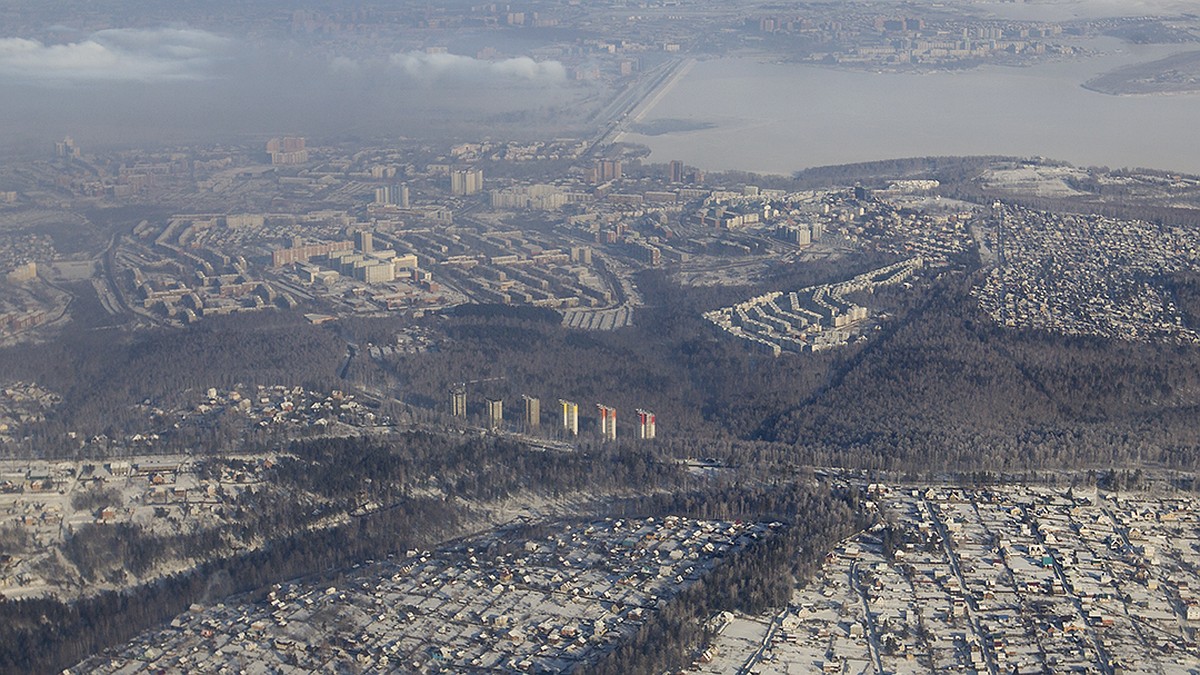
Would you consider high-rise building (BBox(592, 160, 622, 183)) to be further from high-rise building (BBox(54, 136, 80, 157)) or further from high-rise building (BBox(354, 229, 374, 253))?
high-rise building (BBox(54, 136, 80, 157))

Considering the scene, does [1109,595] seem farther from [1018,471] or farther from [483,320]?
[483,320]

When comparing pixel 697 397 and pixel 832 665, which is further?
pixel 697 397

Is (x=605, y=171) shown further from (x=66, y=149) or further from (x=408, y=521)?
(x=408, y=521)

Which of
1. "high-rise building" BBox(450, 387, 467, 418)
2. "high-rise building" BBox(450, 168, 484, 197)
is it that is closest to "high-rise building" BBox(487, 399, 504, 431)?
"high-rise building" BBox(450, 387, 467, 418)

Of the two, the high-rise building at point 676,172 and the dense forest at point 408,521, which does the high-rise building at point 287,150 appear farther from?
the dense forest at point 408,521

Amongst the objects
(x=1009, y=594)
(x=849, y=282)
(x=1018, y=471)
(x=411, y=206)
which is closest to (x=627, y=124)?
(x=411, y=206)

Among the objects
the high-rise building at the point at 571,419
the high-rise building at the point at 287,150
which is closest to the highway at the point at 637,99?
the high-rise building at the point at 287,150
